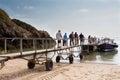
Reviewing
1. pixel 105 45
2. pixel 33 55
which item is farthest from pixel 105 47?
pixel 33 55

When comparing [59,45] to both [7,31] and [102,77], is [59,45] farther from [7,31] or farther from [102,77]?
[7,31]

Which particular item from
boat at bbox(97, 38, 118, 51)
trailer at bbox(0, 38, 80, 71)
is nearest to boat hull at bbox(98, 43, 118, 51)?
boat at bbox(97, 38, 118, 51)

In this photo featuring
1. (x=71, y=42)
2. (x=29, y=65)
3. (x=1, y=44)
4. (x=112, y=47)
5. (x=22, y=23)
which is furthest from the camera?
(x=22, y=23)

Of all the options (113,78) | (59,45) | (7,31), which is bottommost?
(113,78)

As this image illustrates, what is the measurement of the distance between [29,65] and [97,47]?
29.1m

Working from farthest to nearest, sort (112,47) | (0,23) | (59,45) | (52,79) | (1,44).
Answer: (112,47) < (0,23) < (1,44) < (59,45) < (52,79)

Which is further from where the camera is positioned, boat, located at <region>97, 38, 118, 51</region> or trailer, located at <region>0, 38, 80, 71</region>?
boat, located at <region>97, 38, 118, 51</region>

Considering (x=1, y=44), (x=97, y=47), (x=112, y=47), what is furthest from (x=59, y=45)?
(x=112, y=47)

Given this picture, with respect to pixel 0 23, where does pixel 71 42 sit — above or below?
below

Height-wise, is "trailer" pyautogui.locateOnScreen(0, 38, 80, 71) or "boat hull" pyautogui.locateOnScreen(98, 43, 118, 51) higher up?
"boat hull" pyautogui.locateOnScreen(98, 43, 118, 51)

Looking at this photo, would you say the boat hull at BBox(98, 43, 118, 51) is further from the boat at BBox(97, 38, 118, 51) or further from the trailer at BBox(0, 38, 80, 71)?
the trailer at BBox(0, 38, 80, 71)

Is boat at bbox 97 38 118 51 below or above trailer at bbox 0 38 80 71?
above

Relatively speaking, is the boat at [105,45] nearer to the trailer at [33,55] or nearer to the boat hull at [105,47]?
the boat hull at [105,47]

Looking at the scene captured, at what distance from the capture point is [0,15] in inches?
1972
